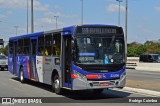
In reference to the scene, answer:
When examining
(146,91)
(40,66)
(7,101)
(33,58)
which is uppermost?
(33,58)

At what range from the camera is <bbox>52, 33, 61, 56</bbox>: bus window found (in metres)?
16.9

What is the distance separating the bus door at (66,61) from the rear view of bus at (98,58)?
0.60 m

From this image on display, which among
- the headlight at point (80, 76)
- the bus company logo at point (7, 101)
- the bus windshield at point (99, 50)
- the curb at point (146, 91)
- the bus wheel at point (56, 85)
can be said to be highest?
the bus windshield at point (99, 50)

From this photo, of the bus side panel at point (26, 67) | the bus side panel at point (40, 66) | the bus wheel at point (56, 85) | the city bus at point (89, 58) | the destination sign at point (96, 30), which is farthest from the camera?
the bus side panel at point (26, 67)

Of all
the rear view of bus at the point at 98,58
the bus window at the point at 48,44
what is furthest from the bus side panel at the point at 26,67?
the rear view of bus at the point at 98,58

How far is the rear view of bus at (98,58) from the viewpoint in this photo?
589 inches

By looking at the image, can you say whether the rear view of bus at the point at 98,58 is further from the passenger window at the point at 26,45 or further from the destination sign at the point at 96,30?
the passenger window at the point at 26,45

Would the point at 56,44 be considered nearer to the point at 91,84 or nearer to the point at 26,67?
the point at 91,84

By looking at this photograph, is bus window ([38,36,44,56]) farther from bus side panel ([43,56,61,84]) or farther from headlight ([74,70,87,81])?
headlight ([74,70,87,81])

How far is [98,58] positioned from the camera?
15117 mm

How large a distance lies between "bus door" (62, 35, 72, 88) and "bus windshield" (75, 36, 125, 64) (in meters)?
0.78

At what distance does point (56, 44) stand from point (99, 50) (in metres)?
2.75

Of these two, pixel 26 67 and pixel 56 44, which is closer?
pixel 56 44

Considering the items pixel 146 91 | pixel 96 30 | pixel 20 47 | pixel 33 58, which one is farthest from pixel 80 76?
pixel 20 47
